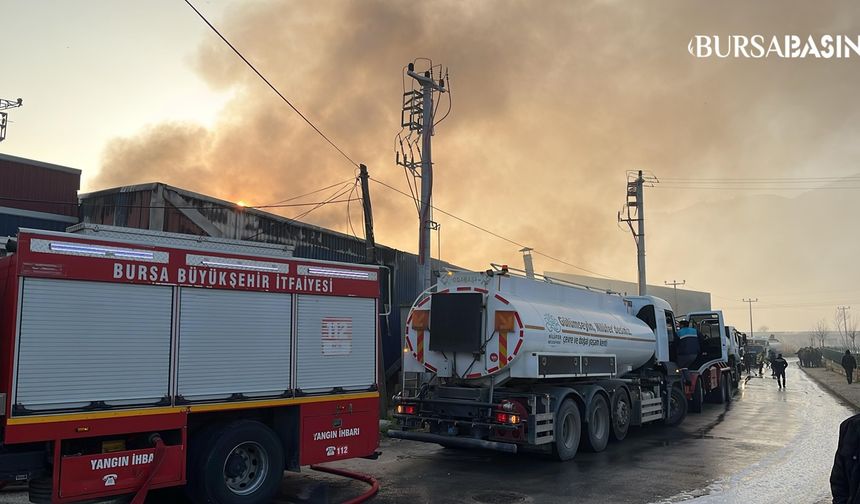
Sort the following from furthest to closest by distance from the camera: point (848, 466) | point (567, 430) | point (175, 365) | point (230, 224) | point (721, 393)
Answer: point (721, 393) < point (230, 224) < point (567, 430) < point (175, 365) < point (848, 466)

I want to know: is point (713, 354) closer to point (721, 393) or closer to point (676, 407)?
point (721, 393)

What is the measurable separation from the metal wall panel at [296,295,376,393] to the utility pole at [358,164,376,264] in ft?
19.0

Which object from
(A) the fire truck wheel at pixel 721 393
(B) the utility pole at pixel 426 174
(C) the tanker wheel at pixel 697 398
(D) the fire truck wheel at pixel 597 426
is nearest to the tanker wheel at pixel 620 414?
(D) the fire truck wheel at pixel 597 426

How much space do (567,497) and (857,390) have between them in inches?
921

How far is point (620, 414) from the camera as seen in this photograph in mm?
13312

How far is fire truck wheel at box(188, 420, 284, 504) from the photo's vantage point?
7.28 m

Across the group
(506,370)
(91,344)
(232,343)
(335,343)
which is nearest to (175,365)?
(232,343)

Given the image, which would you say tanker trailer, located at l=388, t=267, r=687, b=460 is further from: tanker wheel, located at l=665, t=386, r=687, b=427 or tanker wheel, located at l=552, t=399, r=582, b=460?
tanker wheel, located at l=665, t=386, r=687, b=427

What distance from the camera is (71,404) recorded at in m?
6.42

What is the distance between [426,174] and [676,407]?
8.69 metres

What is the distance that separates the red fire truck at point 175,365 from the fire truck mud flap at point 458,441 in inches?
72.4

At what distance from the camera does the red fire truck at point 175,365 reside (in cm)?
630

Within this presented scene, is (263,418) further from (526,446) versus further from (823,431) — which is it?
(823,431)

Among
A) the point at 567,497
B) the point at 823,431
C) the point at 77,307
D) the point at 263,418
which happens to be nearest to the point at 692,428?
the point at 823,431
